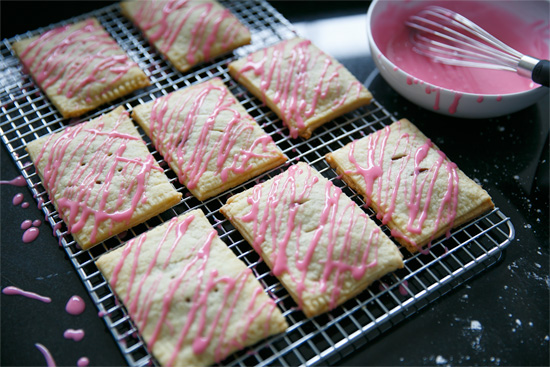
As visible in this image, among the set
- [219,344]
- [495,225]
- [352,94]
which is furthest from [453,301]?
[352,94]

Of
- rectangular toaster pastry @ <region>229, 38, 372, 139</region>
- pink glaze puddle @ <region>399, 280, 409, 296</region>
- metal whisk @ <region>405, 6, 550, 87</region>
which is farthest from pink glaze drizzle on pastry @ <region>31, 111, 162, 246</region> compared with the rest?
metal whisk @ <region>405, 6, 550, 87</region>

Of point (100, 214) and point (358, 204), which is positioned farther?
point (358, 204)

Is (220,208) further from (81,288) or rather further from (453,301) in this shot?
(453,301)

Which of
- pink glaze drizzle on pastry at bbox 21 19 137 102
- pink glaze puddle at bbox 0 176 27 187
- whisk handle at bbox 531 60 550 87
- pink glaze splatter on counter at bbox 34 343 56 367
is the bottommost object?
pink glaze splatter on counter at bbox 34 343 56 367

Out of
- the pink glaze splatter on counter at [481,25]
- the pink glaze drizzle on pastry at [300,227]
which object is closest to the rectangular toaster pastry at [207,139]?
the pink glaze drizzle on pastry at [300,227]

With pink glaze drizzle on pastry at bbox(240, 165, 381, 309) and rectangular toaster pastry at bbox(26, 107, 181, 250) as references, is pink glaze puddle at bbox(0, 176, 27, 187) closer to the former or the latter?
rectangular toaster pastry at bbox(26, 107, 181, 250)

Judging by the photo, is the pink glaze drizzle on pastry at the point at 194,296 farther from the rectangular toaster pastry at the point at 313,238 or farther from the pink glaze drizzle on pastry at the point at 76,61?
the pink glaze drizzle on pastry at the point at 76,61
